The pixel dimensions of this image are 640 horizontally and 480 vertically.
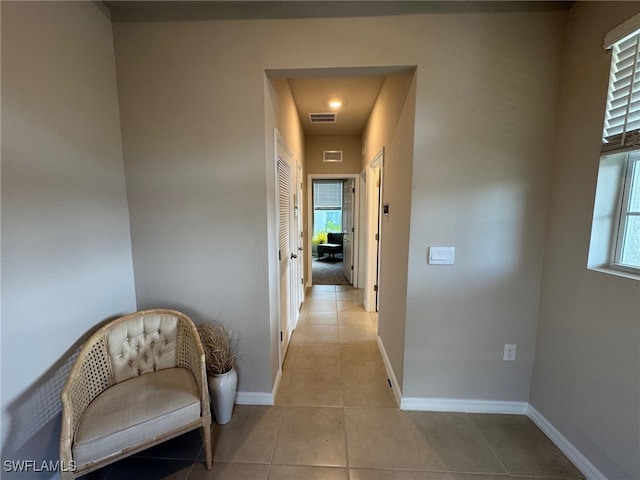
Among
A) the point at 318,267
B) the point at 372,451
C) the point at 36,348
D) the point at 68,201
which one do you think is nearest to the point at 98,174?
the point at 68,201

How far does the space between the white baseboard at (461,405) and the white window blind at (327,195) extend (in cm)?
624

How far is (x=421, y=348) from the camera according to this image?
174 centimetres

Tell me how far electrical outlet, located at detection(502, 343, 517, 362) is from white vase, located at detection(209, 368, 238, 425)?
1.84 metres

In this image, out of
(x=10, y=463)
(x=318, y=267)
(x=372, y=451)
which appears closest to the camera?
(x=10, y=463)

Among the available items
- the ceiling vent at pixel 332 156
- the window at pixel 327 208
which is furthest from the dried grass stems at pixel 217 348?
the window at pixel 327 208

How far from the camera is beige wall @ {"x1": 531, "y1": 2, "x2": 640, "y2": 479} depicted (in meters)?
1.16

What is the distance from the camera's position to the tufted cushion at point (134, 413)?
1080 mm

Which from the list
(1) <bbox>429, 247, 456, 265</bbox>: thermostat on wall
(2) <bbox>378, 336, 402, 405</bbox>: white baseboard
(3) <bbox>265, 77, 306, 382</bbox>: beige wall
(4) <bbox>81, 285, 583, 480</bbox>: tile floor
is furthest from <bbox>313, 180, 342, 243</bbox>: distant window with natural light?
(1) <bbox>429, 247, 456, 265</bbox>: thermostat on wall

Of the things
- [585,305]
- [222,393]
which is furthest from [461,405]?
[222,393]

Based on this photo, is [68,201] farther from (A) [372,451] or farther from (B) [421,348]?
(B) [421,348]

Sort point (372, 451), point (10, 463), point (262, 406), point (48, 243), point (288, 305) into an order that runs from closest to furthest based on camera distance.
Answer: point (10, 463), point (48, 243), point (372, 451), point (262, 406), point (288, 305)

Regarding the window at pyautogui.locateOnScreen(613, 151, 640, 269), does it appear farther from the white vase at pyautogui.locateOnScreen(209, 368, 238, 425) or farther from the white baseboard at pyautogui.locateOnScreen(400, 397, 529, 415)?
the white vase at pyautogui.locateOnScreen(209, 368, 238, 425)

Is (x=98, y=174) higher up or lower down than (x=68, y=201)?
higher up

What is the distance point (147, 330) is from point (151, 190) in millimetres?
898
